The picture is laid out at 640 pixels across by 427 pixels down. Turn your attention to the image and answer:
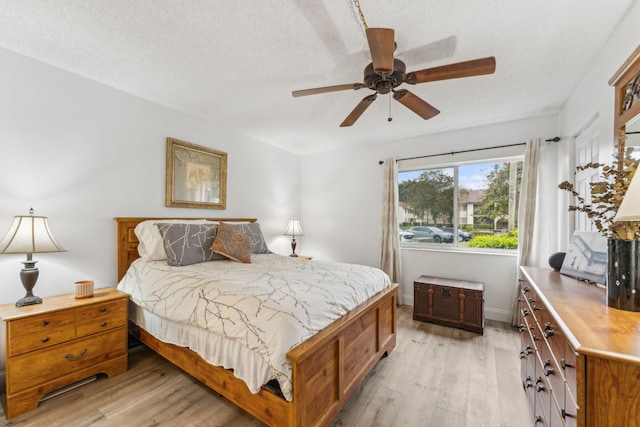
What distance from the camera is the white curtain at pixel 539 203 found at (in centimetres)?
313

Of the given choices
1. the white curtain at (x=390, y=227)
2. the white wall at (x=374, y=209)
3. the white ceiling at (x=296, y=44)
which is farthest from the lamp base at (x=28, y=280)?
the white curtain at (x=390, y=227)

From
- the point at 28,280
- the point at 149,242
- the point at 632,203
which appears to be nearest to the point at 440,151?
the point at 632,203

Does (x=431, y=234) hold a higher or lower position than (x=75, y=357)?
higher

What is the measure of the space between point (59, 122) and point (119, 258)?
1301 mm

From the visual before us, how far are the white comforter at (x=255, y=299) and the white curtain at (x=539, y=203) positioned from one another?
6.33ft

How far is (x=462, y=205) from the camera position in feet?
12.4

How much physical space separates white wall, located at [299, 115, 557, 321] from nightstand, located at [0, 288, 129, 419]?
3.15 metres

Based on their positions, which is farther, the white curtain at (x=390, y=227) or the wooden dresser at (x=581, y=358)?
the white curtain at (x=390, y=227)

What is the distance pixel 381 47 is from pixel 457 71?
56 cm

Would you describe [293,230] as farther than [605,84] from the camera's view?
Yes

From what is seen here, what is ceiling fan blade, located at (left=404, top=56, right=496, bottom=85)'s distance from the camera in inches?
62.3

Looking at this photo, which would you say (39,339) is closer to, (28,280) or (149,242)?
(28,280)

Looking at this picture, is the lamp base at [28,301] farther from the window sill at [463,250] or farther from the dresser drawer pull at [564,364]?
the window sill at [463,250]

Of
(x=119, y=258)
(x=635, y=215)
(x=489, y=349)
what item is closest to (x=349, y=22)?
(x=635, y=215)
